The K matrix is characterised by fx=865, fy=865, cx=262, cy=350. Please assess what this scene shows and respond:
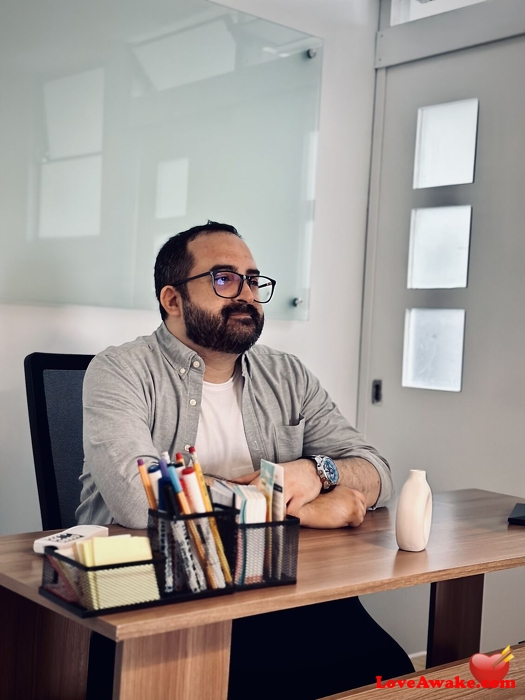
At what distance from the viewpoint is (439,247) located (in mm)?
3027

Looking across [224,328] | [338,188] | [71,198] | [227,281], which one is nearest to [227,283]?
[227,281]

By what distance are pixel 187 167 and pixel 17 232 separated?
0.63 m

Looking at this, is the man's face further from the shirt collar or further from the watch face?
the watch face

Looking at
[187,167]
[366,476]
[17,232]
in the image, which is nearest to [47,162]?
[17,232]

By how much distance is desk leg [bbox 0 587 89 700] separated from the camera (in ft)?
4.78

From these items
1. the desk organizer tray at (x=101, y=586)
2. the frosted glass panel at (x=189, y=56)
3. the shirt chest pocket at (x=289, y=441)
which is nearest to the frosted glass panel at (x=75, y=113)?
the frosted glass panel at (x=189, y=56)

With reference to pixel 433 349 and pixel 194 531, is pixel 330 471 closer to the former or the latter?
pixel 194 531

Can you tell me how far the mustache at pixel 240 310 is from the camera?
2.02m

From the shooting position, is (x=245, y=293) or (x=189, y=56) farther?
(x=189, y=56)

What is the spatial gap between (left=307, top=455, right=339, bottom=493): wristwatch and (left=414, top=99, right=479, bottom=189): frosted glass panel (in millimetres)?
1483

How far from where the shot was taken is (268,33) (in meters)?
2.91

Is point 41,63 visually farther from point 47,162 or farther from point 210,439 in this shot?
point 210,439

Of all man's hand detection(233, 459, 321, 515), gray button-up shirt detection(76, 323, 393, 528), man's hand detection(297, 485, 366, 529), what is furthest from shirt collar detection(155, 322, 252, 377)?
man's hand detection(297, 485, 366, 529)

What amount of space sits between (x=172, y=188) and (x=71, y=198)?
0.36m
